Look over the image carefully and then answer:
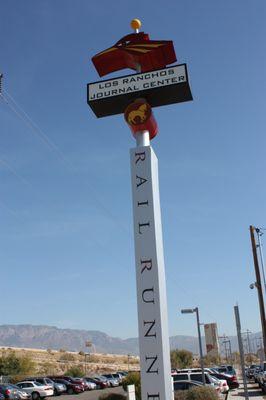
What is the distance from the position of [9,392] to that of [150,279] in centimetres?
2847

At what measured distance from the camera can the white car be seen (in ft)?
126

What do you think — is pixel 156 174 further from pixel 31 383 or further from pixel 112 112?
pixel 31 383

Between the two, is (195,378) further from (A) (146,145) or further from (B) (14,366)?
(B) (14,366)

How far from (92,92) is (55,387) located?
3738 cm

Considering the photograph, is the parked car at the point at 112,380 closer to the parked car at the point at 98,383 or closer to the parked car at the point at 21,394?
the parked car at the point at 98,383

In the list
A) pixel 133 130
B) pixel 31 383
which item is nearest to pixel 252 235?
pixel 31 383

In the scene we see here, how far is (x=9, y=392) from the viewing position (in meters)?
34.5

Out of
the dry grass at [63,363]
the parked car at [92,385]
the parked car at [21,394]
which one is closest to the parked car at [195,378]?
the parked car at [21,394]

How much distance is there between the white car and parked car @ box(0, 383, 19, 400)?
304 centimetres

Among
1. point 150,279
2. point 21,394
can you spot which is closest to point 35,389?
point 21,394

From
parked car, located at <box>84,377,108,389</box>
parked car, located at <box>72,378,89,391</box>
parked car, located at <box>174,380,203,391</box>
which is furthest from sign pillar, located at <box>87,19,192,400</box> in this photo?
parked car, located at <box>84,377,108,389</box>

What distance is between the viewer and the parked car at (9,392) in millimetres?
33934

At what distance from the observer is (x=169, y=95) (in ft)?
37.4

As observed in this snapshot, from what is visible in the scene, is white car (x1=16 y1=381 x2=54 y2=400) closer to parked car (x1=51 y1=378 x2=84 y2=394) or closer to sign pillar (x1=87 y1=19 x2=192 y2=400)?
parked car (x1=51 y1=378 x2=84 y2=394)
